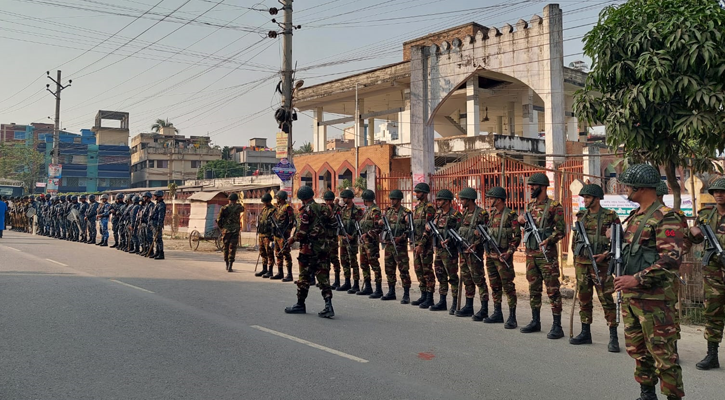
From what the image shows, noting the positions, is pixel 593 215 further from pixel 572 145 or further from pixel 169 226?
pixel 169 226

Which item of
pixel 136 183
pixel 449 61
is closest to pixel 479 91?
pixel 449 61

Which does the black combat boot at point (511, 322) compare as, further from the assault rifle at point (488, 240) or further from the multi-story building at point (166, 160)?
the multi-story building at point (166, 160)

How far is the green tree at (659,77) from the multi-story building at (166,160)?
66.0 metres

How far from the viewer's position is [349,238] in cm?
962

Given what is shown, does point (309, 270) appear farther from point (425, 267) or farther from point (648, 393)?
point (648, 393)

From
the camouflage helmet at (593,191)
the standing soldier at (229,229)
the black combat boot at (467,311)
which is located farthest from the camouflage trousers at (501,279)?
the standing soldier at (229,229)

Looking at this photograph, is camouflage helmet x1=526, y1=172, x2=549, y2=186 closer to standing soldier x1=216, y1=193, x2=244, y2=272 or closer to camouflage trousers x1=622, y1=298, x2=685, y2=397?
camouflage trousers x1=622, y1=298, x2=685, y2=397

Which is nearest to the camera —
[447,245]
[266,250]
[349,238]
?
[447,245]

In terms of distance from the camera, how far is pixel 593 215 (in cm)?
580

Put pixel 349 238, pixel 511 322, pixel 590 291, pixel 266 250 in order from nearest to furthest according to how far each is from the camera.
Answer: pixel 590 291 → pixel 511 322 → pixel 349 238 → pixel 266 250

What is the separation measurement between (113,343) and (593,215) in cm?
527

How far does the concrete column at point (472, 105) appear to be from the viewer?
76.0 feet

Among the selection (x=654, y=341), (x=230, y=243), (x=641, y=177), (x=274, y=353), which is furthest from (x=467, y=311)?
(x=230, y=243)

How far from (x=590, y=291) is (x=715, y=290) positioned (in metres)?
1.18
